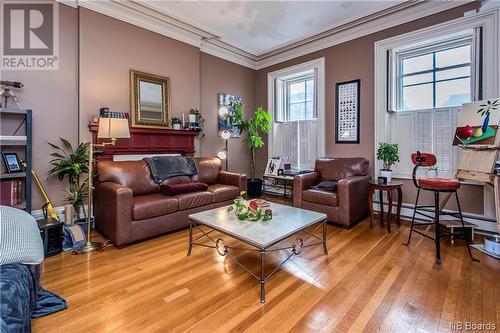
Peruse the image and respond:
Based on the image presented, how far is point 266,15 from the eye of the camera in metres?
3.61

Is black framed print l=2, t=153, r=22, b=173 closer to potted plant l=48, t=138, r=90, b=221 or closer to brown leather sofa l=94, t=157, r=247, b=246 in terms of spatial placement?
potted plant l=48, t=138, r=90, b=221

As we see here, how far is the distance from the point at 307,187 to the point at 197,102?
7.98 ft

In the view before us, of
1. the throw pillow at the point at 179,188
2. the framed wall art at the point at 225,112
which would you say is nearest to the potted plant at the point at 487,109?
the throw pillow at the point at 179,188

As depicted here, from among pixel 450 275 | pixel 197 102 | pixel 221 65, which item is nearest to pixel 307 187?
pixel 450 275

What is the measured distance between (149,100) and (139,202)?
1815mm

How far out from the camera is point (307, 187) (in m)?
3.58

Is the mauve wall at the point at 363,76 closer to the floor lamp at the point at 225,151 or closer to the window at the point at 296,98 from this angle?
the window at the point at 296,98

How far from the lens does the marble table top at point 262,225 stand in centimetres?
178

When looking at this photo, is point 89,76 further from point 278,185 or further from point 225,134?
point 278,185

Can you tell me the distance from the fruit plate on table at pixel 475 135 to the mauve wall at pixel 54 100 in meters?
4.55

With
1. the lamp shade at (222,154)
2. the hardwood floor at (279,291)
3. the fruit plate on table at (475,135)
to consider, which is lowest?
the hardwood floor at (279,291)

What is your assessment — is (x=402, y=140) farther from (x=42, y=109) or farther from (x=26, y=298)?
(x=42, y=109)

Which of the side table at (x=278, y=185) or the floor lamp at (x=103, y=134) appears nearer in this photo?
the floor lamp at (x=103, y=134)

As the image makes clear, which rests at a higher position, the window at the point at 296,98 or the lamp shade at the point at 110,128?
the window at the point at 296,98
